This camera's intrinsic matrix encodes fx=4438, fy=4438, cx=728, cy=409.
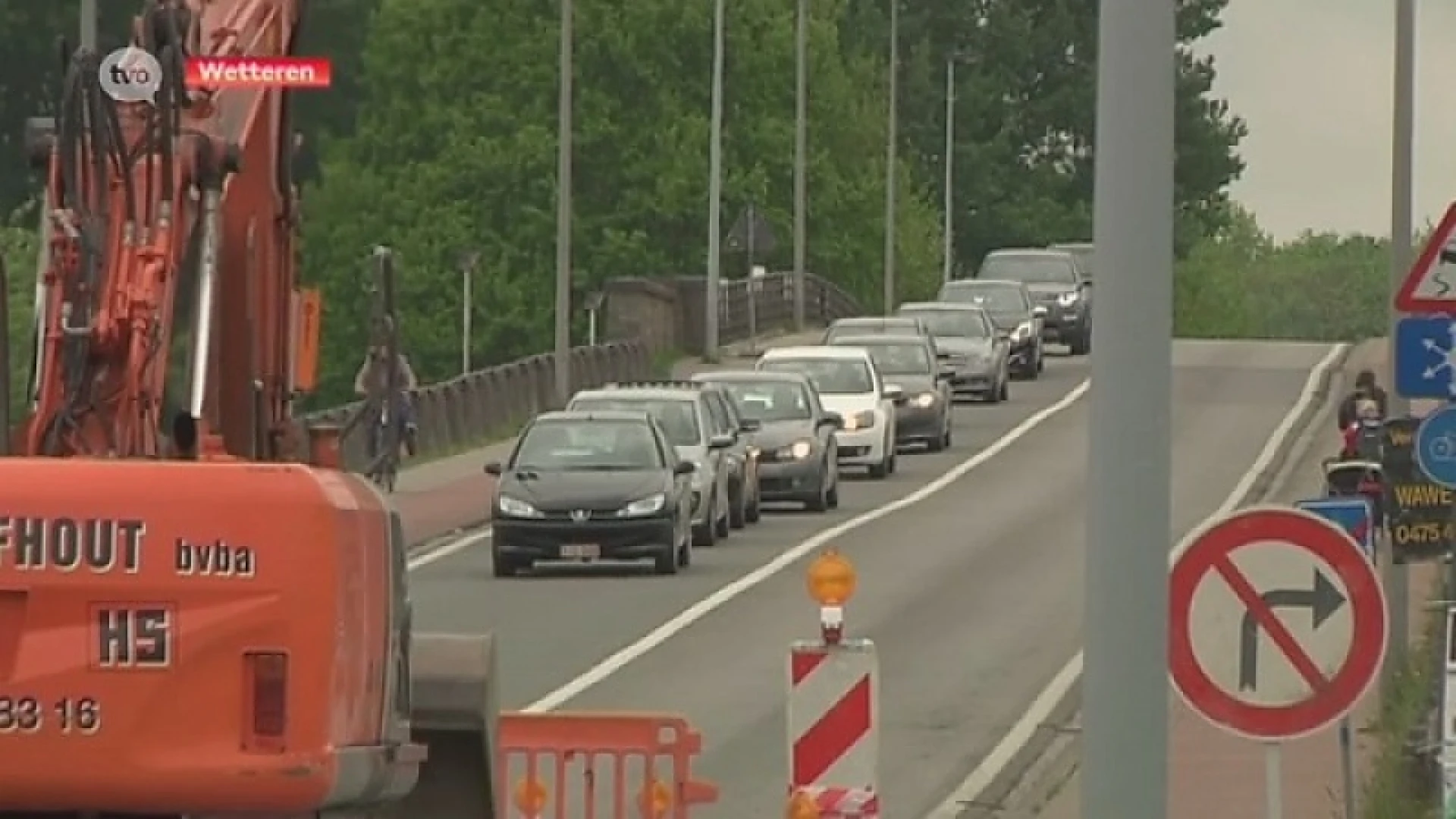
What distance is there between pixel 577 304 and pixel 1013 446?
1871 inches

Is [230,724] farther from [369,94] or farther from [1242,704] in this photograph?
[369,94]

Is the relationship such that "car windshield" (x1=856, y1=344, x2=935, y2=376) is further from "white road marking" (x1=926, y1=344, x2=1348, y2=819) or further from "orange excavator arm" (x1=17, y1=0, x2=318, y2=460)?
"orange excavator arm" (x1=17, y1=0, x2=318, y2=460)

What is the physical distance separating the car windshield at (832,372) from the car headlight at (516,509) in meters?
13.6

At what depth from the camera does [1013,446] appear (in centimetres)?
5972

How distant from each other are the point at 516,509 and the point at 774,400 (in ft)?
34.6

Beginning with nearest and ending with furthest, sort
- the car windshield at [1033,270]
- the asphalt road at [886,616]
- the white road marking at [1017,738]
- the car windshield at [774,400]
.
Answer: the white road marking at [1017,738] → the asphalt road at [886,616] → the car windshield at [774,400] → the car windshield at [1033,270]

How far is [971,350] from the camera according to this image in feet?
224

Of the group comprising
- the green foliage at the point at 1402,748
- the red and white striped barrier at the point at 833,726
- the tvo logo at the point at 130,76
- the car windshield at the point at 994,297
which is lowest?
the green foliage at the point at 1402,748

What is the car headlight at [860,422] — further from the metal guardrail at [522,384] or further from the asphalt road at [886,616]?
the metal guardrail at [522,384]

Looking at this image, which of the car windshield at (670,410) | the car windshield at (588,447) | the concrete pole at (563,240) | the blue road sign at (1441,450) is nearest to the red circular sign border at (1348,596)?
the blue road sign at (1441,450)

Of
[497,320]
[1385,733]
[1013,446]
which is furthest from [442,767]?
[497,320]

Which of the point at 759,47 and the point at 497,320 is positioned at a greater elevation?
the point at 759,47

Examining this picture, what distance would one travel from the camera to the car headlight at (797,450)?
4984 centimetres

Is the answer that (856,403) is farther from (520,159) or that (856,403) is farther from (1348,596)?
(520,159)
